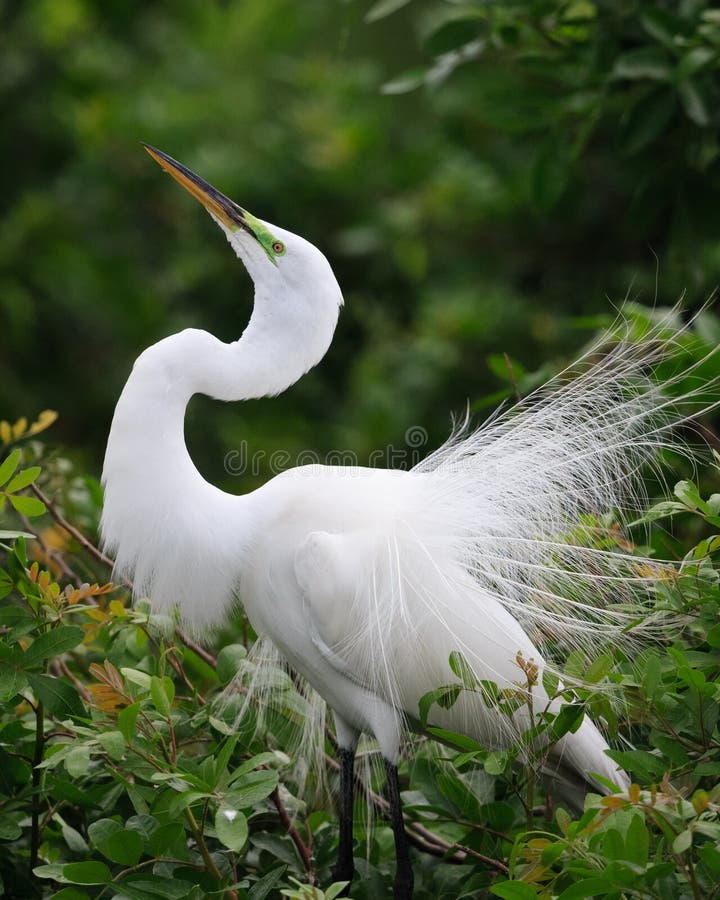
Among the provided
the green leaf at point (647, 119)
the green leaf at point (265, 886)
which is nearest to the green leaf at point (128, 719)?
the green leaf at point (265, 886)

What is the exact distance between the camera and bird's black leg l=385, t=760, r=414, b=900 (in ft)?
7.17

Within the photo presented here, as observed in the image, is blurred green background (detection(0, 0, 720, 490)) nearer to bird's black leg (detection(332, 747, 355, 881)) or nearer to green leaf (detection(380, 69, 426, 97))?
green leaf (detection(380, 69, 426, 97))

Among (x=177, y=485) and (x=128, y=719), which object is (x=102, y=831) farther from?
(x=177, y=485)

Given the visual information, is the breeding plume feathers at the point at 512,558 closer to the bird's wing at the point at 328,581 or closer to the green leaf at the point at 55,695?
the bird's wing at the point at 328,581

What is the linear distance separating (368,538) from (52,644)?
65 cm

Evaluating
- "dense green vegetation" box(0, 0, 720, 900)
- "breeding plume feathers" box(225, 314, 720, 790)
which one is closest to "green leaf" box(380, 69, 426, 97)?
"dense green vegetation" box(0, 0, 720, 900)

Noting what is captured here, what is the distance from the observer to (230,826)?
167 centimetres

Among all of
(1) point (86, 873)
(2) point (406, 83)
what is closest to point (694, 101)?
(2) point (406, 83)

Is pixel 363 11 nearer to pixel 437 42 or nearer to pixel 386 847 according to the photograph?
pixel 437 42

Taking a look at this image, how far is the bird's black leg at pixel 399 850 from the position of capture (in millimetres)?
2186

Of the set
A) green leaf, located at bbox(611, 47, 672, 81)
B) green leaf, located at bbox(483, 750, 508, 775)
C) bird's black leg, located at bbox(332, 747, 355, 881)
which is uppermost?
green leaf, located at bbox(611, 47, 672, 81)

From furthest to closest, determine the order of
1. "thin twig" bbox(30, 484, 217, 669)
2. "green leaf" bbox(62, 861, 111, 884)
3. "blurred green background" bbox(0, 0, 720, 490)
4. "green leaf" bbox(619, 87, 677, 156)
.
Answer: "blurred green background" bbox(0, 0, 720, 490) → "green leaf" bbox(619, 87, 677, 156) → "thin twig" bbox(30, 484, 217, 669) → "green leaf" bbox(62, 861, 111, 884)

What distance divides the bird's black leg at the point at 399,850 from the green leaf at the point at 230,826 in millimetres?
572

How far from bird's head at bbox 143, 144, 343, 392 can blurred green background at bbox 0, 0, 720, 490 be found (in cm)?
57
